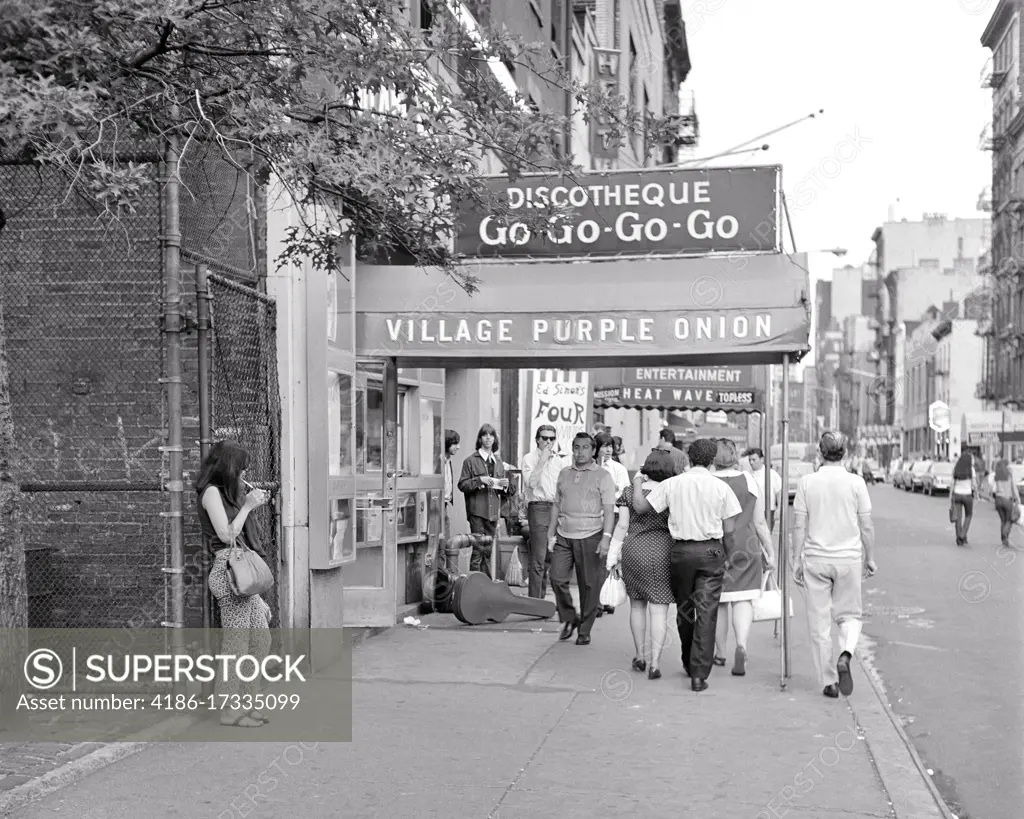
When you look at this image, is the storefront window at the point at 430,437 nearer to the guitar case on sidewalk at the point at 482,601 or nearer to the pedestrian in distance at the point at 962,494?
the guitar case on sidewalk at the point at 482,601

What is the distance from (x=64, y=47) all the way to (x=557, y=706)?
469cm

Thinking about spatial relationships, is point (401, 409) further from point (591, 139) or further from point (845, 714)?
point (591, 139)

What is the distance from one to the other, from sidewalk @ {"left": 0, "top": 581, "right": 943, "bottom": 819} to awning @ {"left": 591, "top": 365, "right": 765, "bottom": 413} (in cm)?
1537

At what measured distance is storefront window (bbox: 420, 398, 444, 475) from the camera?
526 inches

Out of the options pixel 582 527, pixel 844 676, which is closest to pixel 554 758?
pixel 844 676

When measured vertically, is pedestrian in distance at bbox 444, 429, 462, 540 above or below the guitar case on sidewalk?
above

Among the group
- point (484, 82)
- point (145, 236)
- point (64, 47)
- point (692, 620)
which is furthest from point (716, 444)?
point (64, 47)

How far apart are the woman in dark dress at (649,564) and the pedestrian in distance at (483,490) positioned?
11.5 feet

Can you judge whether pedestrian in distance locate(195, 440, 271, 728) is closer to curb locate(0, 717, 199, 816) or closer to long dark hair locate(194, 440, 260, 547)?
long dark hair locate(194, 440, 260, 547)

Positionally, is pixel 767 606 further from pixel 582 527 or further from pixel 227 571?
pixel 227 571

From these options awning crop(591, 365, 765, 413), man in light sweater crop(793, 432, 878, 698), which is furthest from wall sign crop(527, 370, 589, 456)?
man in light sweater crop(793, 432, 878, 698)

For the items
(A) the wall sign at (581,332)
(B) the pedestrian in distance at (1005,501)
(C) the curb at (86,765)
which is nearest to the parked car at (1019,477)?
(B) the pedestrian in distance at (1005,501)

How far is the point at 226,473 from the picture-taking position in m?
7.38

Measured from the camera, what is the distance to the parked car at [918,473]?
180 ft
